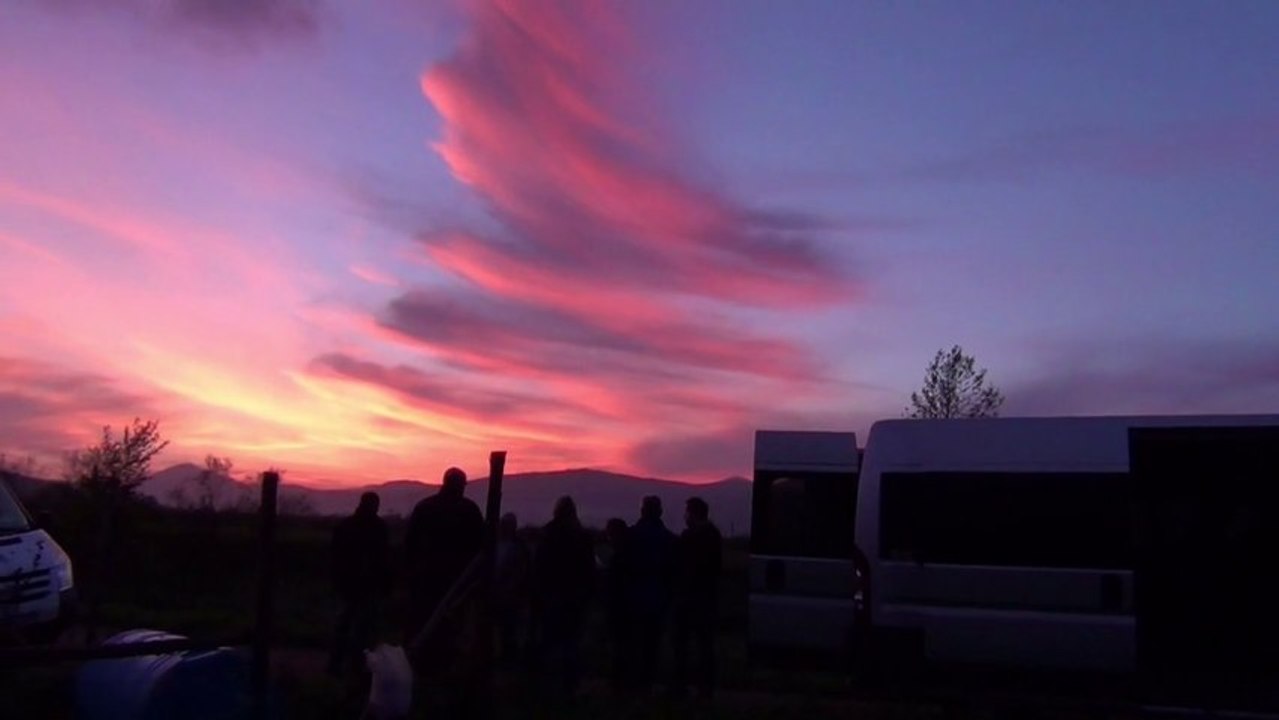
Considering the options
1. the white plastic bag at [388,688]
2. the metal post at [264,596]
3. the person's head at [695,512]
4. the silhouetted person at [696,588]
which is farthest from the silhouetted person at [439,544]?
the white plastic bag at [388,688]

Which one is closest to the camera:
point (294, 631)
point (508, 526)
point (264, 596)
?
point (264, 596)

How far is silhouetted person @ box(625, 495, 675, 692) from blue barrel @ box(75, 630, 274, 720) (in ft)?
16.6

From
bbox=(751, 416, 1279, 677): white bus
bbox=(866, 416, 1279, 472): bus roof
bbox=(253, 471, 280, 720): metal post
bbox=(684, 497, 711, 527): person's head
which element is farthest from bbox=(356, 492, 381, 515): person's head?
bbox=(866, 416, 1279, 472): bus roof

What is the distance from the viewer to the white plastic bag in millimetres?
9820

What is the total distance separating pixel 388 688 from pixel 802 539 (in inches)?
265

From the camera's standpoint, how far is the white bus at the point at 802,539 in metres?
15.3

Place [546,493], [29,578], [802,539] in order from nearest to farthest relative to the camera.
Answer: [29,578] < [802,539] < [546,493]

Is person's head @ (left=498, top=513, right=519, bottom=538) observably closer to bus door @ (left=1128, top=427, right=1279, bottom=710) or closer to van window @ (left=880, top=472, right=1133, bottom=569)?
van window @ (left=880, top=472, right=1133, bottom=569)

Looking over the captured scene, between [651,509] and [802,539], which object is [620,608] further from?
[802,539]

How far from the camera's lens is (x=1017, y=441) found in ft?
40.3

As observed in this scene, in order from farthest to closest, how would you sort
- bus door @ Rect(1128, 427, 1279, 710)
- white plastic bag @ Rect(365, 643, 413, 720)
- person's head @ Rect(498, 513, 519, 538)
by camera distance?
person's head @ Rect(498, 513, 519, 538), bus door @ Rect(1128, 427, 1279, 710), white plastic bag @ Rect(365, 643, 413, 720)

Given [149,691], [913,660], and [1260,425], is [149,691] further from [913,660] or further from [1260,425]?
[1260,425]

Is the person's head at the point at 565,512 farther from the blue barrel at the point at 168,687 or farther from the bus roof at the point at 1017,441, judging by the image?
the blue barrel at the point at 168,687

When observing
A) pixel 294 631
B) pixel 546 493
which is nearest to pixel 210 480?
pixel 294 631
